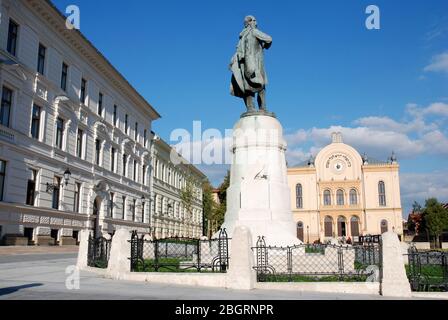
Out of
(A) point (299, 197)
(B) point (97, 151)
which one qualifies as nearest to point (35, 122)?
(B) point (97, 151)

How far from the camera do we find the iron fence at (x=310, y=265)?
1019cm

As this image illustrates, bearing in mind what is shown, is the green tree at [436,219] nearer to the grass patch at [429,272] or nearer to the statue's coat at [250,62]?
the grass patch at [429,272]

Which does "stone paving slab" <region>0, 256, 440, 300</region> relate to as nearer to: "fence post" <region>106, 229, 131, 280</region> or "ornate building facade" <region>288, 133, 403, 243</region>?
"fence post" <region>106, 229, 131, 280</region>

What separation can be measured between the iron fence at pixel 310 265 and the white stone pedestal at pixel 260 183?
670 mm

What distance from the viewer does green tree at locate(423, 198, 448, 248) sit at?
6066 centimetres

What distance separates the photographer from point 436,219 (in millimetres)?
61125

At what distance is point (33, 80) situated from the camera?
83.2ft

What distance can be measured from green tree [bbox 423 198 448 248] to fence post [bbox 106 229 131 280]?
59697 millimetres

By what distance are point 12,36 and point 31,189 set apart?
8.89 m

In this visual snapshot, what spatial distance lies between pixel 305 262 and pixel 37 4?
22769mm

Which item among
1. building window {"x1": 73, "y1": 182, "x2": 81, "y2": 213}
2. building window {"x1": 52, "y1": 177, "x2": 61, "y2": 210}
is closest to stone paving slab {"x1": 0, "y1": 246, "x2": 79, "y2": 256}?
building window {"x1": 52, "y1": 177, "x2": 61, "y2": 210}

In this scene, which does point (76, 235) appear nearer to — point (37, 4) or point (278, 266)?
point (37, 4)

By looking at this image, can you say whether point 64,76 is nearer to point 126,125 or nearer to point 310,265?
point 126,125
